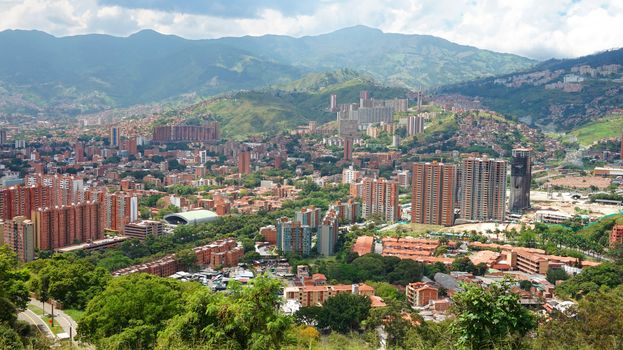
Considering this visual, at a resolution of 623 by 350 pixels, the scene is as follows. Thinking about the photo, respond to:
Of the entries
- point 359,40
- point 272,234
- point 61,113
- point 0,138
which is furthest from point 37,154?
point 359,40

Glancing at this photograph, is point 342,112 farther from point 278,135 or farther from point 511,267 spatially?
point 511,267

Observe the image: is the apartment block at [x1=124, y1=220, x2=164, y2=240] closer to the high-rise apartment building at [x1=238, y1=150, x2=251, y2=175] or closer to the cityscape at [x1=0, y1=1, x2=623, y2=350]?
the cityscape at [x1=0, y1=1, x2=623, y2=350]

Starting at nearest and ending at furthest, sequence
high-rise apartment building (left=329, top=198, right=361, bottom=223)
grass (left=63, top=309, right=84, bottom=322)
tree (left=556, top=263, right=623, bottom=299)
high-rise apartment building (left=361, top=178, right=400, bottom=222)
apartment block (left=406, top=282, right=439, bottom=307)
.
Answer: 1. grass (left=63, top=309, right=84, bottom=322)
2. tree (left=556, top=263, right=623, bottom=299)
3. apartment block (left=406, top=282, right=439, bottom=307)
4. high-rise apartment building (left=329, top=198, right=361, bottom=223)
5. high-rise apartment building (left=361, top=178, right=400, bottom=222)

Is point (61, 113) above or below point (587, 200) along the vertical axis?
above

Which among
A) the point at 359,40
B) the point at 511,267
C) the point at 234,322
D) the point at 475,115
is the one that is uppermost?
the point at 359,40

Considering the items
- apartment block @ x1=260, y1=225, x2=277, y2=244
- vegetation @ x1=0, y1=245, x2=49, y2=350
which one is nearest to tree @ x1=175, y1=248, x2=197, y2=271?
apartment block @ x1=260, y1=225, x2=277, y2=244

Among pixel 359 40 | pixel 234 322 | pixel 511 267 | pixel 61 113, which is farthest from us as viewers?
pixel 359 40

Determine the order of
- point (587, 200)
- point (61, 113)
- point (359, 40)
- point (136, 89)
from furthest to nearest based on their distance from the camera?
point (359, 40) < point (136, 89) < point (61, 113) < point (587, 200)

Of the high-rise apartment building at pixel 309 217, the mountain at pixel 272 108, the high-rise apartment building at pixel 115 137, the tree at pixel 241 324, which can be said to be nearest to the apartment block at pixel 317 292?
the high-rise apartment building at pixel 309 217
